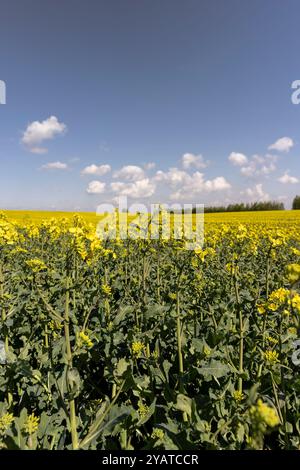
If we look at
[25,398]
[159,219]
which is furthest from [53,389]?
[159,219]

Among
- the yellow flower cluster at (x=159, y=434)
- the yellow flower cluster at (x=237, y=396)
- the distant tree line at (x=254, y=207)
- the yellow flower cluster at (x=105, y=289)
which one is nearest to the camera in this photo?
the yellow flower cluster at (x=159, y=434)

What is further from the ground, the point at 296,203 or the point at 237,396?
the point at 296,203

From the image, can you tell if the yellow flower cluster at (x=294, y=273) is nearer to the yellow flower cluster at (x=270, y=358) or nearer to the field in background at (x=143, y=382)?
the field in background at (x=143, y=382)

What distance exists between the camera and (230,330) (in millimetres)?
3127

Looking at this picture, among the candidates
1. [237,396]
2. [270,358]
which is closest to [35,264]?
[237,396]

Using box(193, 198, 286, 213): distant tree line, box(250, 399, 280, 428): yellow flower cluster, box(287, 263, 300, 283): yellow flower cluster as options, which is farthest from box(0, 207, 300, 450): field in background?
box(193, 198, 286, 213): distant tree line

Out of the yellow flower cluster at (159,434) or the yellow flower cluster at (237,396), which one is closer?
the yellow flower cluster at (159,434)

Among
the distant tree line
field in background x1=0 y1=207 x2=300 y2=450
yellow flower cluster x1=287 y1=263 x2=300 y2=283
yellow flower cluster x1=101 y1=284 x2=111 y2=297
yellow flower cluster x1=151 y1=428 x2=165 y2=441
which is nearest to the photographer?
yellow flower cluster x1=287 y1=263 x2=300 y2=283

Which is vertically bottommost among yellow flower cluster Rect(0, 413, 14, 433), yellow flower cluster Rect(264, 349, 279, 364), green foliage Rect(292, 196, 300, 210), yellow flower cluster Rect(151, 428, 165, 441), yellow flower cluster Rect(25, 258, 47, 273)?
yellow flower cluster Rect(151, 428, 165, 441)

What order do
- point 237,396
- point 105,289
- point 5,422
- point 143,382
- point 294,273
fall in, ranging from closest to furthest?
point 294,273 → point 5,422 → point 237,396 → point 143,382 → point 105,289

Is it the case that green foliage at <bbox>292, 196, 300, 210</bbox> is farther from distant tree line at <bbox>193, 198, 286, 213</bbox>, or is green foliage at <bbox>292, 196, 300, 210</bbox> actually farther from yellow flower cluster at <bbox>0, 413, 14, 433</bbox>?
yellow flower cluster at <bbox>0, 413, 14, 433</bbox>

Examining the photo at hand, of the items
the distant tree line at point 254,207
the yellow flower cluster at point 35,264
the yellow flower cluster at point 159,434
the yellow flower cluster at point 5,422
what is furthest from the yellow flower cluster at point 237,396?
the distant tree line at point 254,207

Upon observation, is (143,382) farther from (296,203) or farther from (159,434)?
(296,203)

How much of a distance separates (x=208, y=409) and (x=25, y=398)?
75.4 inches
